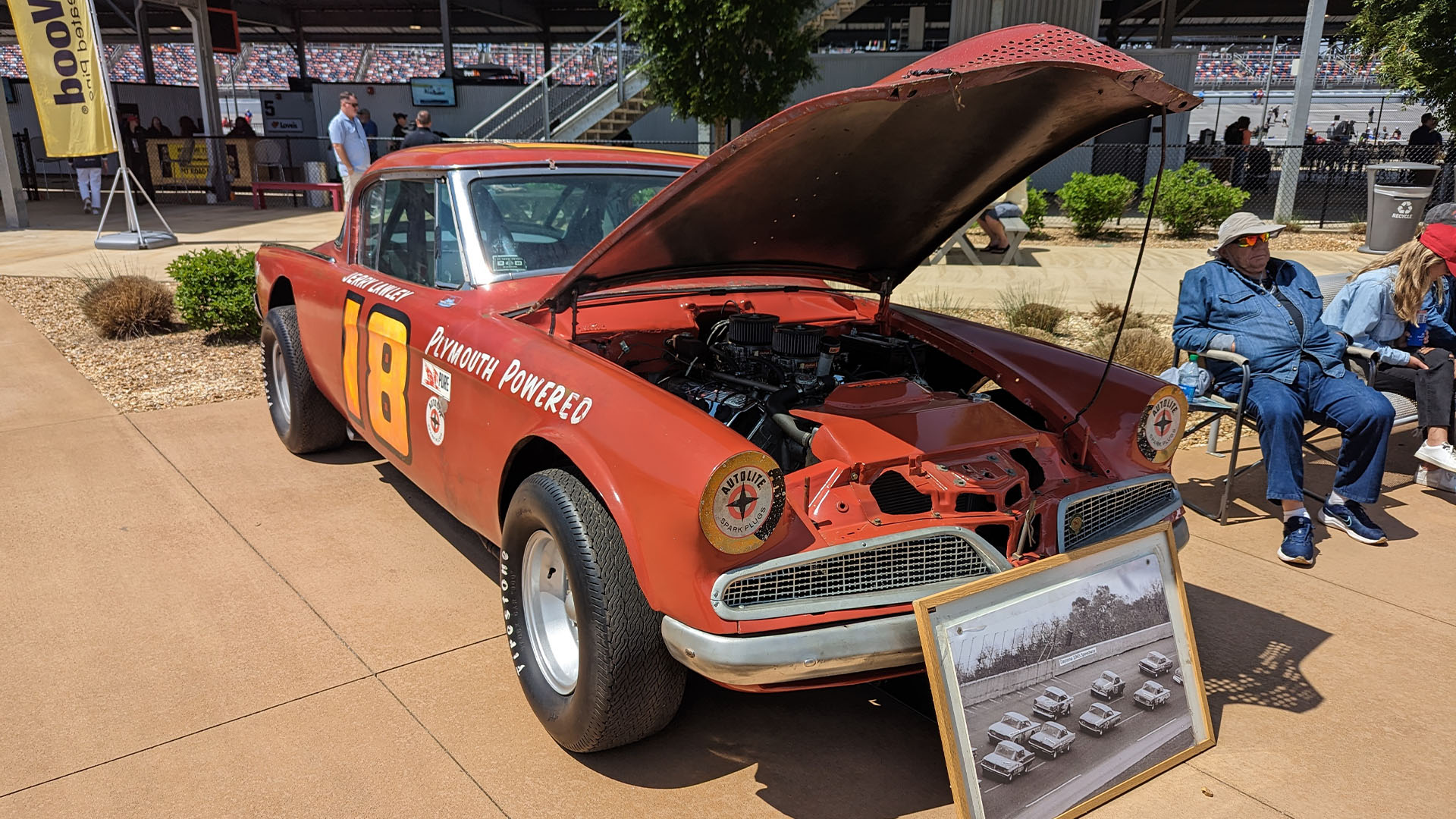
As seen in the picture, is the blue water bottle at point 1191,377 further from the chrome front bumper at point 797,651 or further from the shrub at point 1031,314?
the shrub at point 1031,314

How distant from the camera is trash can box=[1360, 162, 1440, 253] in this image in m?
12.0

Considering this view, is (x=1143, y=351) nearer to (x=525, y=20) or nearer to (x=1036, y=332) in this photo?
(x=1036, y=332)

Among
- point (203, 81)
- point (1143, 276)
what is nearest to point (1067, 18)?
point (1143, 276)

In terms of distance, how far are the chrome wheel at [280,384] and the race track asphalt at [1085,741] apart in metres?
4.25

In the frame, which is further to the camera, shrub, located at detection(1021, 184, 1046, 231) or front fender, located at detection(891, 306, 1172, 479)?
shrub, located at detection(1021, 184, 1046, 231)

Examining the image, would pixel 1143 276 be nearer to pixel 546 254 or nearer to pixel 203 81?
pixel 546 254

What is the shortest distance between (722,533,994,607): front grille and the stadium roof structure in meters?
23.6

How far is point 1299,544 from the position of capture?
4141 millimetres

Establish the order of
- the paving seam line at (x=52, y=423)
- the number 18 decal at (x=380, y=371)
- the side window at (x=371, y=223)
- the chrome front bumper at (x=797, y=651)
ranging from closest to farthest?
the chrome front bumper at (x=797, y=651) → the number 18 decal at (x=380, y=371) → the side window at (x=371, y=223) → the paving seam line at (x=52, y=423)

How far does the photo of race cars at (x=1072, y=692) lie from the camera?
2.38m

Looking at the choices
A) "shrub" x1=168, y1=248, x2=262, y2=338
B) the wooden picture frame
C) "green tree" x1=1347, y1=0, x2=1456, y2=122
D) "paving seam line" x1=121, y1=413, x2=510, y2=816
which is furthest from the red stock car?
"green tree" x1=1347, y1=0, x2=1456, y2=122

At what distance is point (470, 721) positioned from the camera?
2912mm

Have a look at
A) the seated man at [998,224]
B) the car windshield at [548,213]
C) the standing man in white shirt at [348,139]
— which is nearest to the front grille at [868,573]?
the car windshield at [548,213]

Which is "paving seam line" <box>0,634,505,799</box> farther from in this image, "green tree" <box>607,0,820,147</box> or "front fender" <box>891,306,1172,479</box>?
"green tree" <box>607,0,820,147</box>
